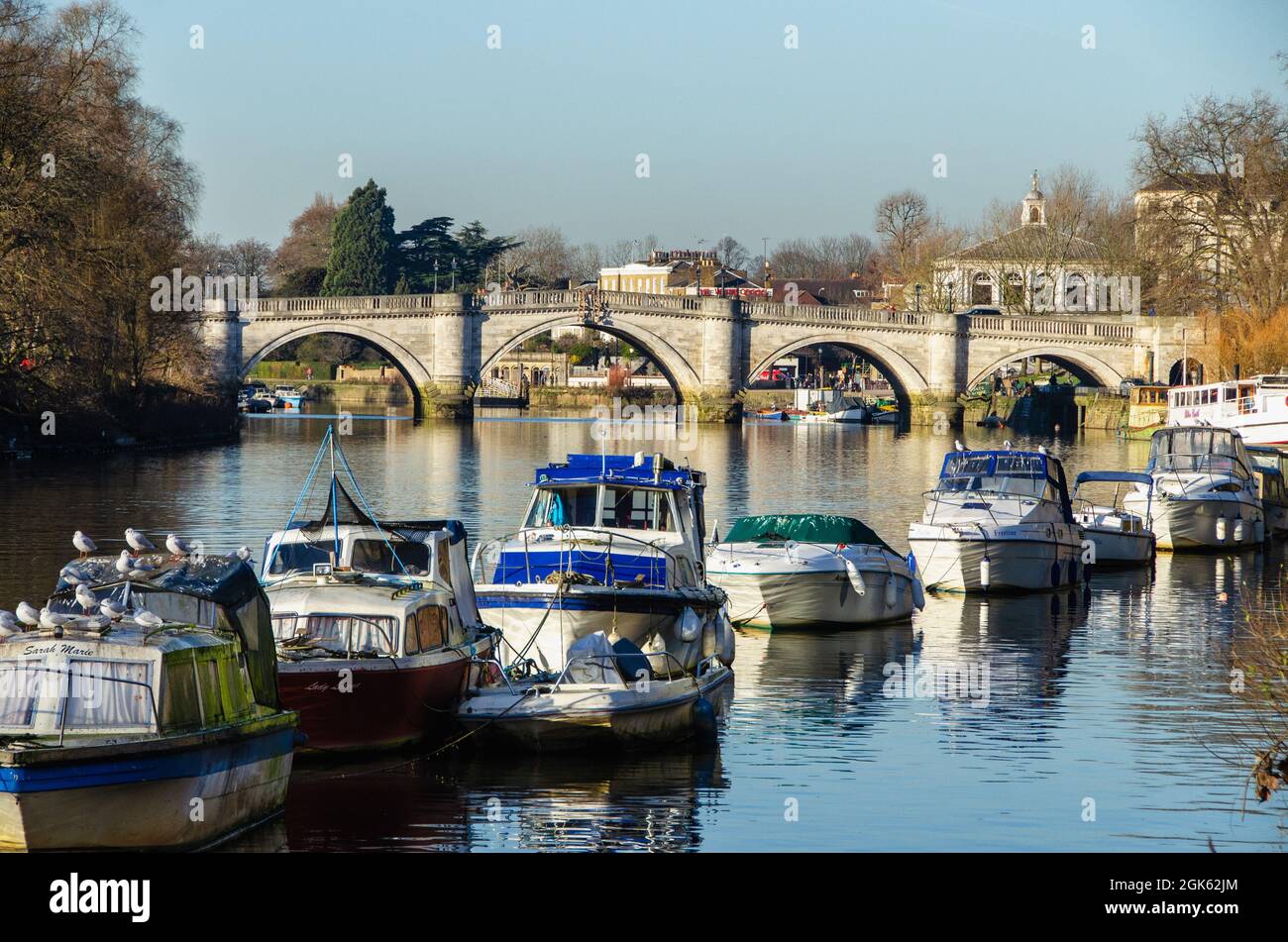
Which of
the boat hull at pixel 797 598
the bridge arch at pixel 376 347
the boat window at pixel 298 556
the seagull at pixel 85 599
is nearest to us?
the seagull at pixel 85 599

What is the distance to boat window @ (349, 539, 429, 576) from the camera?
15.6 metres

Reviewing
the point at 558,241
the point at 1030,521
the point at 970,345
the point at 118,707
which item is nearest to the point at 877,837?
the point at 118,707

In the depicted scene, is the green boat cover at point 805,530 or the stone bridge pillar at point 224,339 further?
the stone bridge pillar at point 224,339

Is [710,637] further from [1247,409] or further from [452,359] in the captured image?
[452,359]

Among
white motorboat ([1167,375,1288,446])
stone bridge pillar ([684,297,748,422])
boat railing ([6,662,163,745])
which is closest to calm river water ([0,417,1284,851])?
boat railing ([6,662,163,745])

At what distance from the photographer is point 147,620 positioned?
1066cm

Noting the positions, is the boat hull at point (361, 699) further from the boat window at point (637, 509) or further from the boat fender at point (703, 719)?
the boat window at point (637, 509)

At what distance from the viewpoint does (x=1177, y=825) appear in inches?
480

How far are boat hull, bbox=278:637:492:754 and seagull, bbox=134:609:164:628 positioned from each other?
2.44 meters

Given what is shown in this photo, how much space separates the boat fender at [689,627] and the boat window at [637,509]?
1.91 meters

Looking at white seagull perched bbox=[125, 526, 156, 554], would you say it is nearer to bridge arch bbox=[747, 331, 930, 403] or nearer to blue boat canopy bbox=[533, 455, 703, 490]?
blue boat canopy bbox=[533, 455, 703, 490]

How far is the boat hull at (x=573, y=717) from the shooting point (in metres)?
14.1

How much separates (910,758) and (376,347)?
63.0 meters

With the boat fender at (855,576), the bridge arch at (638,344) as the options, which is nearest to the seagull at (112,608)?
the boat fender at (855,576)
